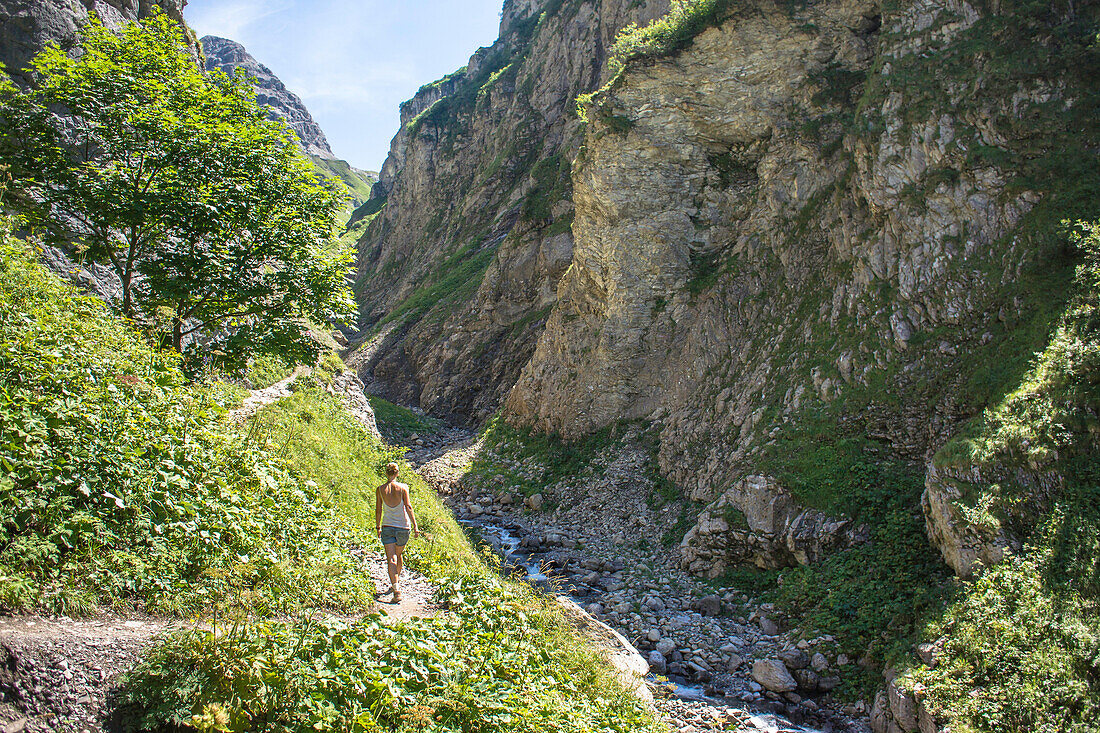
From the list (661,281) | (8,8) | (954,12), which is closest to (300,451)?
(8,8)

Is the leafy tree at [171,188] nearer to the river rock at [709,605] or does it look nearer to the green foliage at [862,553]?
the river rock at [709,605]

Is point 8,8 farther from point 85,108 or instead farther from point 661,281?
point 661,281

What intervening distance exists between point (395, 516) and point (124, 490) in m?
3.18

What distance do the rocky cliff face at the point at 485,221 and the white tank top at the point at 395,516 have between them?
26087 millimetres

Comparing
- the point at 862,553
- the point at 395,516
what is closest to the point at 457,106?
the point at 862,553

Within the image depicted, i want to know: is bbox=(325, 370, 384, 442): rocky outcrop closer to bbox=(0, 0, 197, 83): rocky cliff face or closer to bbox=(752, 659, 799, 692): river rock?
bbox=(0, 0, 197, 83): rocky cliff face

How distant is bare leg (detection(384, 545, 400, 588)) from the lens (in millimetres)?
7664

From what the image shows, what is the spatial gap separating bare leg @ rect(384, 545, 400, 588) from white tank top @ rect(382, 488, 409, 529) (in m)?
0.28

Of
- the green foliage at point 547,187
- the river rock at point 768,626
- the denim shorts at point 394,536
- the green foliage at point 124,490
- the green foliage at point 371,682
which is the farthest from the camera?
the green foliage at point 547,187

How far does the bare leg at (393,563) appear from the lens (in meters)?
7.66

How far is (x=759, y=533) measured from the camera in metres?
14.1

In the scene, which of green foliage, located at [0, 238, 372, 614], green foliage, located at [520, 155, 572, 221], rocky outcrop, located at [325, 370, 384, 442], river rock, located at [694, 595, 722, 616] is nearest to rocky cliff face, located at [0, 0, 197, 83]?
green foliage, located at [0, 238, 372, 614]

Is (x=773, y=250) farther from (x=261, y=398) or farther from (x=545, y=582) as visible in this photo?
(x=261, y=398)

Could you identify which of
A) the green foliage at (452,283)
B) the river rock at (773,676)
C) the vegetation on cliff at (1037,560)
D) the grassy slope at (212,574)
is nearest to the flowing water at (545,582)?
the river rock at (773,676)
